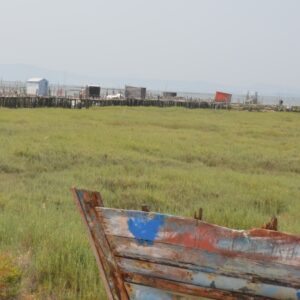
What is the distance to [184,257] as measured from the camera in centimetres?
284

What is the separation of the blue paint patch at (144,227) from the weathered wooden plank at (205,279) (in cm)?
16

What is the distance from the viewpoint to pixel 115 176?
10.0 m

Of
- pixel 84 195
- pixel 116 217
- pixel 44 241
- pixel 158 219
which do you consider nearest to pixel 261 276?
pixel 158 219

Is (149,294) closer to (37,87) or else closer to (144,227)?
(144,227)

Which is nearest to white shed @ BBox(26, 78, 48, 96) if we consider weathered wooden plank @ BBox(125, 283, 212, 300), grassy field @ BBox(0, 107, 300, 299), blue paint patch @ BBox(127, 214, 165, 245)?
grassy field @ BBox(0, 107, 300, 299)

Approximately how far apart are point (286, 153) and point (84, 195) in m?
12.5

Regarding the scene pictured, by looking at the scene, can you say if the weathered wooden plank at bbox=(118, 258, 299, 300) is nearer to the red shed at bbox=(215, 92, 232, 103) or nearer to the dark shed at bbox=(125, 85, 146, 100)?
the dark shed at bbox=(125, 85, 146, 100)

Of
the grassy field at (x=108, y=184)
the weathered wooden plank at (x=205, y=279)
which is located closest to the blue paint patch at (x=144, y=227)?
the weathered wooden plank at (x=205, y=279)

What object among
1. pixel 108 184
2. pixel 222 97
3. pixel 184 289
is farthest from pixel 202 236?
pixel 222 97

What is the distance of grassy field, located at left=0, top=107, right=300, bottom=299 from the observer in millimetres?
4582

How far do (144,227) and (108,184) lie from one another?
6.52 meters

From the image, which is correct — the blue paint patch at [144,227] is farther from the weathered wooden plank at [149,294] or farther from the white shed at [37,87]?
the white shed at [37,87]

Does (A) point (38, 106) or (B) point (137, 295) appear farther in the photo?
(A) point (38, 106)

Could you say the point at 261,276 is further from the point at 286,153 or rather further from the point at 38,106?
the point at 38,106
